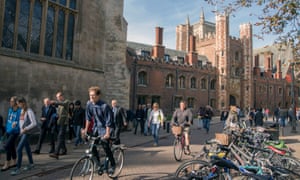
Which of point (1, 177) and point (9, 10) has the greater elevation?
point (9, 10)

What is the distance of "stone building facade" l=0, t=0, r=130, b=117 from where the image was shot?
869 centimetres

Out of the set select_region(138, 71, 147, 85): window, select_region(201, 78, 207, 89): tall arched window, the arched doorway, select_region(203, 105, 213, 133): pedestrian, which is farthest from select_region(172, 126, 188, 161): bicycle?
the arched doorway

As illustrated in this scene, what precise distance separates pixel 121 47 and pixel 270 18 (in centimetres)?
931

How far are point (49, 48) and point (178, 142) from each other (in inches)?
255

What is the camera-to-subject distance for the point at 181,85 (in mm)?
34875

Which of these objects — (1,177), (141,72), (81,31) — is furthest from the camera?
(141,72)

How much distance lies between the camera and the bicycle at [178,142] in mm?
7160

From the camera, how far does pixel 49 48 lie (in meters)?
10.1

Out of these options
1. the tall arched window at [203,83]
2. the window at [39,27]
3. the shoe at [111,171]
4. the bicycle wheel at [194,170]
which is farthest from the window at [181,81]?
the bicycle wheel at [194,170]

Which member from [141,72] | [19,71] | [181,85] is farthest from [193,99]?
[19,71]

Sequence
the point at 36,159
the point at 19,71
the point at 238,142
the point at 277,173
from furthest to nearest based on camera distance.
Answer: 1. the point at 19,71
2. the point at 36,159
3. the point at 238,142
4. the point at 277,173

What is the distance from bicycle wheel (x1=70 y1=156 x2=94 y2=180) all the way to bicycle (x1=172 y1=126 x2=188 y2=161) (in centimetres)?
325

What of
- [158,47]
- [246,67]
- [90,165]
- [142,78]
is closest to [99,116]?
[90,165]

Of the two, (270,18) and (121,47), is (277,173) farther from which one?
(121,47)
